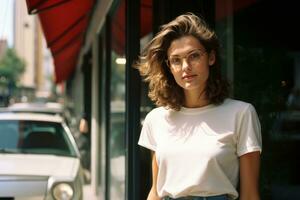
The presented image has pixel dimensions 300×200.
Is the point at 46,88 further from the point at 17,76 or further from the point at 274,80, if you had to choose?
the point at 274,80

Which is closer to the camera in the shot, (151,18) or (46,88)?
(151,18)

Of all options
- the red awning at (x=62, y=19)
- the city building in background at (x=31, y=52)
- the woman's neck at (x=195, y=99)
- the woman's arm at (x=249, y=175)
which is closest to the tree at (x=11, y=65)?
the city building in background at (x=31, y=52)

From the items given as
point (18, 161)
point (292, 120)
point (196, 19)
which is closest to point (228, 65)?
point (292, 120)

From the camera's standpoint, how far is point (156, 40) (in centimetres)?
210

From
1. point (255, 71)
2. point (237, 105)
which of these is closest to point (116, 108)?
point (255, 71)

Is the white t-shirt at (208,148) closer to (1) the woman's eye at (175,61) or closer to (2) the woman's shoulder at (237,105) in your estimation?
(2) the woman's shoulder at (237,105)

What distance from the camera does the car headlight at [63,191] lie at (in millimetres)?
4133

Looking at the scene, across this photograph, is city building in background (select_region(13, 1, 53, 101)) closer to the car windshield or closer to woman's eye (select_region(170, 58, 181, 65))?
the car windshield

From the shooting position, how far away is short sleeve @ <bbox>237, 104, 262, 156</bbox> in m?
1.87

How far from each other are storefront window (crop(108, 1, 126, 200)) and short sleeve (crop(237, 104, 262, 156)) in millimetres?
3101

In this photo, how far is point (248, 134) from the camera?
188 cm

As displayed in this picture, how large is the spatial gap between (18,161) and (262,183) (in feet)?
8.99

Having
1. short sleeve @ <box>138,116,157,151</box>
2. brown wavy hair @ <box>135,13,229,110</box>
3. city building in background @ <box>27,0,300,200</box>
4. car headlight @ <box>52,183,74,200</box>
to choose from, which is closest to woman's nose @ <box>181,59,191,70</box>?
brown wavy hair @ <box>135,13,229,110</box>

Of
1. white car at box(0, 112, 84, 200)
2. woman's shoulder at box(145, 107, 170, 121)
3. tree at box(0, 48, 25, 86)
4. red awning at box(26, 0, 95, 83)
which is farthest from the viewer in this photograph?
tree at box(0, 48, 25, 86)
